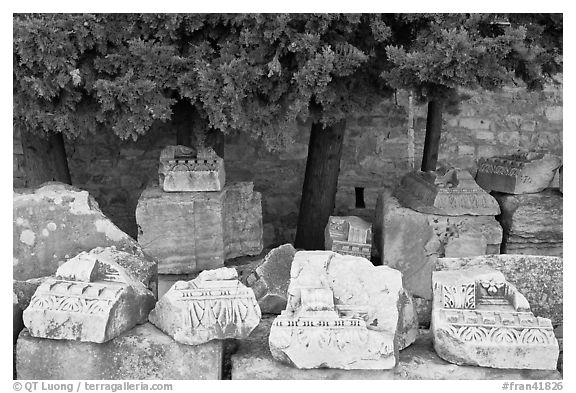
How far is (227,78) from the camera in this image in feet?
17.5

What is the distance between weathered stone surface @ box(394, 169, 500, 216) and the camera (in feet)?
18.7

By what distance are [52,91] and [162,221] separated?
1241 millimetres

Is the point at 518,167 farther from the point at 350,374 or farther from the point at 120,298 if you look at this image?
the point at 120,298

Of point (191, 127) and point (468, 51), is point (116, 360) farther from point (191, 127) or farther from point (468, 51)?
point (468, 51)

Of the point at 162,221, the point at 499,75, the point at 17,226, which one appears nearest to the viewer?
the point at 17,226

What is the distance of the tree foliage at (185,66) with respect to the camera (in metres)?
5.39

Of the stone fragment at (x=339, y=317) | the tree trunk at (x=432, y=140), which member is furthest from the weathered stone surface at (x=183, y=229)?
the tree trunk at (x=432, y=140)

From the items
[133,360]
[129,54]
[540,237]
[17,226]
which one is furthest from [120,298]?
[540,237]

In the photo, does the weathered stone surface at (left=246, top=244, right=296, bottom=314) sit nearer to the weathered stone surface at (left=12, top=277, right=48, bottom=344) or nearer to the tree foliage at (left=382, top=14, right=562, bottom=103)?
the weathered stone surface at (left=12, top=277, right=48, bottom=344)

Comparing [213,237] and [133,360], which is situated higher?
[213,237]

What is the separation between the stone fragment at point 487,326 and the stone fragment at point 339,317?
26 centimetres

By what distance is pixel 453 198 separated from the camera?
572 centimetres

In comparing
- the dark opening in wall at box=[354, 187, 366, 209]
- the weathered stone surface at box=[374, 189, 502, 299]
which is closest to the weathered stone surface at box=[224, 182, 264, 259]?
the weathered stone surface at box=[374, 189, 502, 299]

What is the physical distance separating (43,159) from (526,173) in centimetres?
414
